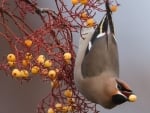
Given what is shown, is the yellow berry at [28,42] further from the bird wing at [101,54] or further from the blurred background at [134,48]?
the blurred background at [134,48]

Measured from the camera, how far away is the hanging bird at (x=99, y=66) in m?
0.80

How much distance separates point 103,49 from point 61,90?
0.11m

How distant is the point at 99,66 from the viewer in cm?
84

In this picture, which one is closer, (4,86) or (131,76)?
(131,76)

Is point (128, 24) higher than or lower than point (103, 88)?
higher

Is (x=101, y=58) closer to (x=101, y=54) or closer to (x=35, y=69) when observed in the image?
(x=101, y=54)

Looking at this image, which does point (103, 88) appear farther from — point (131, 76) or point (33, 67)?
point (131, 76)

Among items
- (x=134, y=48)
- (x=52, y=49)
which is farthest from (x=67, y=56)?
(x=134, y=48)

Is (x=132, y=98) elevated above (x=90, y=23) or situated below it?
below

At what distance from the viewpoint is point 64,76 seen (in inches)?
30.4

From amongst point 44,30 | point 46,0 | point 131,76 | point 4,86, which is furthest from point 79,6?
point 4,86

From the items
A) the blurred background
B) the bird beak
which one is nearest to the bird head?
the bird beak

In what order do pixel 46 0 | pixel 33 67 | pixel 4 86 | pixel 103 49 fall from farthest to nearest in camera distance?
pixel 4 86, pixel 46 0, pixel 103 49, pixel 33 67

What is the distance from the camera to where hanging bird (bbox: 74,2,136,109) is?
80 cm
